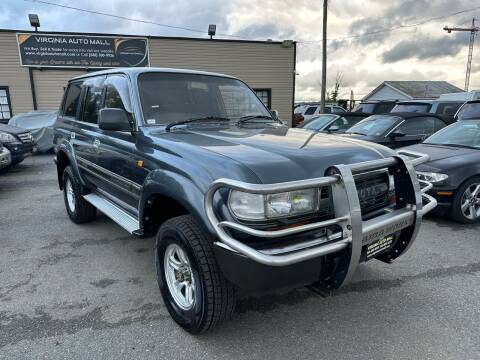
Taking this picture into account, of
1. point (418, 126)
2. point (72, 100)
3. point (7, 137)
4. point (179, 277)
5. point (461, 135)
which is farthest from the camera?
point (7, 137)

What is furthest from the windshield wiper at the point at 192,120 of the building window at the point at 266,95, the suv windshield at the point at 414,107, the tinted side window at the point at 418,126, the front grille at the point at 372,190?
the building window at the point at 266,95

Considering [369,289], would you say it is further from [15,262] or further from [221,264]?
[15,262]

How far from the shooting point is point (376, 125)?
8250 millimetres

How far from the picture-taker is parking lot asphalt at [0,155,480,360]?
8.51 ft

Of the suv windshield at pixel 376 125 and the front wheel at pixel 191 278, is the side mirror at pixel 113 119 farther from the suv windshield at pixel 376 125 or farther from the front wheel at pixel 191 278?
the suv windshield at pixel 376 125

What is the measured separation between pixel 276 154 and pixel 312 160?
0.79 ft

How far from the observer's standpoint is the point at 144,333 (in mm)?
2783

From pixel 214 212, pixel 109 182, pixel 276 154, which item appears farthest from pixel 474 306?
pixel 109 182

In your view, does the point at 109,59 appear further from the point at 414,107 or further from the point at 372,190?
the point at 372,190

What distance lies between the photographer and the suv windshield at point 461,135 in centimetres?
579

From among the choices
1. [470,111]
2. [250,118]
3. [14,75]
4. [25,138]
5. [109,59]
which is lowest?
[25,138]

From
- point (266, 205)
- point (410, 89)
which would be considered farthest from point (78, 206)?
→ point (410, 89)

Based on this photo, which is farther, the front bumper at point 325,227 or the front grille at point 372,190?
the front grille at point 372,190

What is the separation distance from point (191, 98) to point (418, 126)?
618cm
